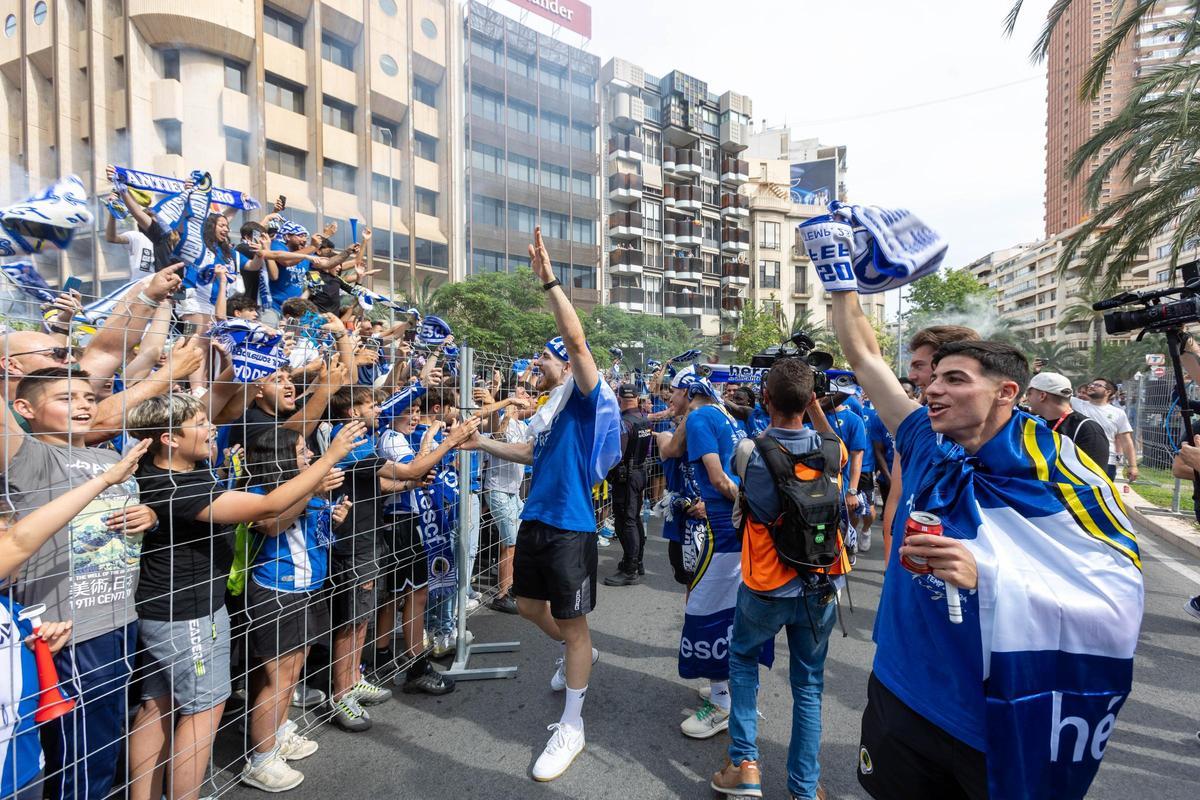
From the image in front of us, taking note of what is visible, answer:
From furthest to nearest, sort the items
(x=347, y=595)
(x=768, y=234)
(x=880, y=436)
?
1. (x=768, y=234)
2. (x=880, y=436)
3. (x=347, y=595)

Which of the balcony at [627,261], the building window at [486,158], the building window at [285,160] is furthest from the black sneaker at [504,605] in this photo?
the balcony at [627,261]

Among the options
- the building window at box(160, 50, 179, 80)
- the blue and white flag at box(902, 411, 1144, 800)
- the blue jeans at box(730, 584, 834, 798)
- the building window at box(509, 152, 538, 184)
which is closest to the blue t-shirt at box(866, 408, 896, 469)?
the blue jeans at box(730, 584, 834, 798)

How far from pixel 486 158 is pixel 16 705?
38.7 metres

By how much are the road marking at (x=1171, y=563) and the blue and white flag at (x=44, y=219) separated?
910 centimetres

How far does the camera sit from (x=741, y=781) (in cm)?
256

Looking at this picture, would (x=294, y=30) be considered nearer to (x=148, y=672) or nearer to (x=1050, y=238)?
(x=148, y=672)

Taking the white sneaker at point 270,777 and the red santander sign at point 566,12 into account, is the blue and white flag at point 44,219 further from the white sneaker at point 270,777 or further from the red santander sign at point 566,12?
the red santander sign at point 566,12

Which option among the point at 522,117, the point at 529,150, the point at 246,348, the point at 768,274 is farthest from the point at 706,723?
the point at 768,274

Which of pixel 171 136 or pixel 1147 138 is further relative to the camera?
pixel 171 136

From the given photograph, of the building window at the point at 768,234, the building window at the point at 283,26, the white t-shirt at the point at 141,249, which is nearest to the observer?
the white t-shirt at the point at 141,249

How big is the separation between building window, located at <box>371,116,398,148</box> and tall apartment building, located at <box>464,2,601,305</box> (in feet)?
18.1

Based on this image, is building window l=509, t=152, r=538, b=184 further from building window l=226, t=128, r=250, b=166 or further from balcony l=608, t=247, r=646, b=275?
building window l=226, t=128, r=250, b=166

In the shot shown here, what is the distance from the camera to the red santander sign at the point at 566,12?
135ft

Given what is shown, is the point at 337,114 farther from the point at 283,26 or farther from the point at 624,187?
the point at 624,187
